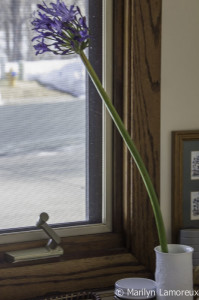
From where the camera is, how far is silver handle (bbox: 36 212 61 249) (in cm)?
175

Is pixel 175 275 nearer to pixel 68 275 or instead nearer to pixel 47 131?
pixel 68 275

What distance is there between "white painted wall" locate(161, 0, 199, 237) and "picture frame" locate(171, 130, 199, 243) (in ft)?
0.07

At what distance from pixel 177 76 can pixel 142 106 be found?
15cm

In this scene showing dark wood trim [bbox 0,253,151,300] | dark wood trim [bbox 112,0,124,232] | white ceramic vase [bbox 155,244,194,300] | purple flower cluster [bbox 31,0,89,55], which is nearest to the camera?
purple flower cluster [bbox 31,0,89,55]

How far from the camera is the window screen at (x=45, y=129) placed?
1739 millimetres

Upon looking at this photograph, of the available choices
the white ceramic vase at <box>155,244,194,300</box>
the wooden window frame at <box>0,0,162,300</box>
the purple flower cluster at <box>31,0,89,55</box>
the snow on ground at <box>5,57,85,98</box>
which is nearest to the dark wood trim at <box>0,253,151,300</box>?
the wooden window frame at <box>0,0,162,300</box>

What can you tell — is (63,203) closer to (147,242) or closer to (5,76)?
(147,242)

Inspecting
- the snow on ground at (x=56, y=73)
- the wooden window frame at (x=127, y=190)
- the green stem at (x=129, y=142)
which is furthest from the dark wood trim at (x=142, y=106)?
the green stem at (x=129, y=142)

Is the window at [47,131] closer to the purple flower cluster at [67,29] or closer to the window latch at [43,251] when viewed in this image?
the window latch at [43,251]

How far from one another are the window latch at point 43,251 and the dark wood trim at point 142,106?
24 cm

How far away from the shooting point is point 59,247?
5.89 ft

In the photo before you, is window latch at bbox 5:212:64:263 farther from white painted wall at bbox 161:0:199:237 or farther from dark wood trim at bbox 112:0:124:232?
white painted wall at bbox 161:0:199:237

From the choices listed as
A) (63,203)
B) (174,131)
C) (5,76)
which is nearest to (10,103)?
(5,76)

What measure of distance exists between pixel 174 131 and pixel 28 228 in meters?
0.51
